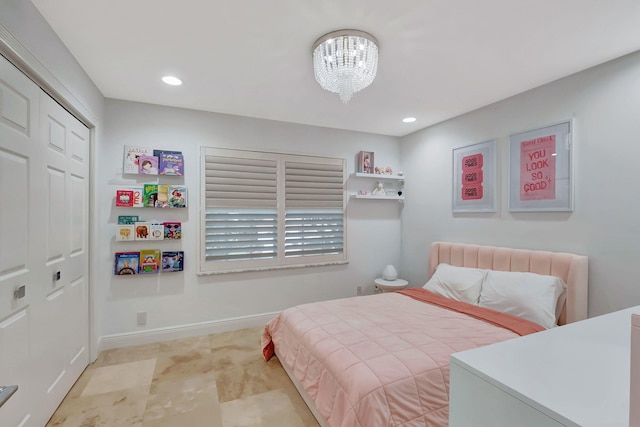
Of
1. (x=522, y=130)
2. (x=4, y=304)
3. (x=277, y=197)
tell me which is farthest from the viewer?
(x=277, y=197)

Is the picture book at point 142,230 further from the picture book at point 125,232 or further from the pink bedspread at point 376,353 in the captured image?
the pink bedspread at point 376,353

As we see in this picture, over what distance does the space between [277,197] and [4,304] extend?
2509 mm

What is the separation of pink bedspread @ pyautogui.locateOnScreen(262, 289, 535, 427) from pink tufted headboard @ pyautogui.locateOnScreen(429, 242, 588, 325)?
0.73 meters

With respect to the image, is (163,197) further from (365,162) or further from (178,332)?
(365,162)

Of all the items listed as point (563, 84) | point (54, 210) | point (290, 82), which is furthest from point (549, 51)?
point (54, 210)

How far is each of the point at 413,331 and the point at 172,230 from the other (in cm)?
251

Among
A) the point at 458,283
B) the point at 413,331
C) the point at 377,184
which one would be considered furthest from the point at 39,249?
the point at 377,184

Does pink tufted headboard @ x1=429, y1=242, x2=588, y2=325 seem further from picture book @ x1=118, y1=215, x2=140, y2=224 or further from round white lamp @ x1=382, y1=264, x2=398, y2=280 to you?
picture book @ x1=118, y1=215, x2=140, y2=224

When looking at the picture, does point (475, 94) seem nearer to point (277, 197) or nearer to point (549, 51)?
point (549, 51)

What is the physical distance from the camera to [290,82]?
8.59ft

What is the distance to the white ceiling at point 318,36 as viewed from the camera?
1703mm

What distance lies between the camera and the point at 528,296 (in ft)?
7.94

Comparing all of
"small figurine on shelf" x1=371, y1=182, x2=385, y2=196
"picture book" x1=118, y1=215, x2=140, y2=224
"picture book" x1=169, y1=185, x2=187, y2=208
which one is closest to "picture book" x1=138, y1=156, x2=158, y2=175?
"picture book" x1=169, y1=185, x2=187, y2=208

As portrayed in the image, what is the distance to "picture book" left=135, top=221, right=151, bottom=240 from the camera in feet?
9.69
